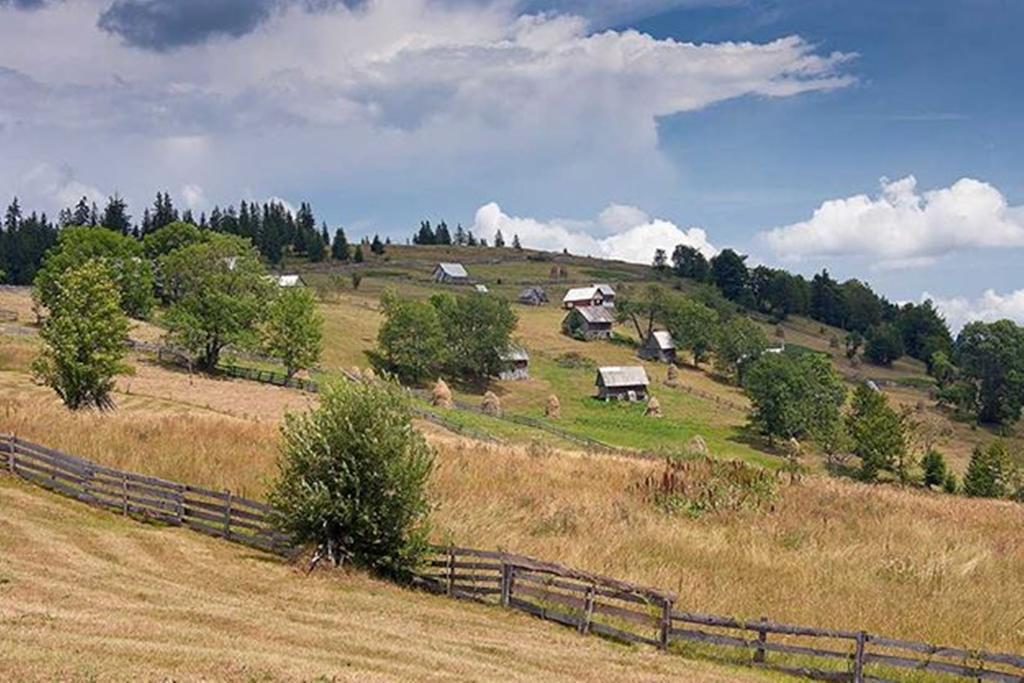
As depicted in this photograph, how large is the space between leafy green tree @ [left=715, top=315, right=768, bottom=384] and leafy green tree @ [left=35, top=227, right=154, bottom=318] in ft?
248

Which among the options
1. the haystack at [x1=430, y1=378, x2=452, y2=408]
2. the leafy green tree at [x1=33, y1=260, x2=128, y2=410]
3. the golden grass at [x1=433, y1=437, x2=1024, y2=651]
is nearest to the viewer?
the golden grass at [x1=433, y1=437, x2=1024, y2=651]

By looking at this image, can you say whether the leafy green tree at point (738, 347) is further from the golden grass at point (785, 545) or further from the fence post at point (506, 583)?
the fence post at point (506, 583)

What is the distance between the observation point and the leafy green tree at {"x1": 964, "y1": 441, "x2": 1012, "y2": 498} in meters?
73.5

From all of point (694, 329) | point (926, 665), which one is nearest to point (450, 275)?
point (694, 329)

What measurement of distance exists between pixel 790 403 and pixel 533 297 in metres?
77.6

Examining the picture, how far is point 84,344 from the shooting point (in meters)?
44.6

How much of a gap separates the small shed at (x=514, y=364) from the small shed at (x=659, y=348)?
28043 millimetres

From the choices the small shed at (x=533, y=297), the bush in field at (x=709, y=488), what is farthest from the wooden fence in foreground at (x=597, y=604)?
the small shed at (x=533, y=297)

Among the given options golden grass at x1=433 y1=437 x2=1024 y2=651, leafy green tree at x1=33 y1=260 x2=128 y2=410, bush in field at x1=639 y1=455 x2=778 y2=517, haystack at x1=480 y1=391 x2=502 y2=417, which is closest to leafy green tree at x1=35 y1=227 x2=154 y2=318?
haystack at x1=480 y1=391 x2=502 y2=417

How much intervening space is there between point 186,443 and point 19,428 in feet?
25.4

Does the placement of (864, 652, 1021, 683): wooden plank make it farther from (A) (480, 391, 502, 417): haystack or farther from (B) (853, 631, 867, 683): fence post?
(A) (480, 391, 502, 417): haystack

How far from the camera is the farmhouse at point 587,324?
138 metres

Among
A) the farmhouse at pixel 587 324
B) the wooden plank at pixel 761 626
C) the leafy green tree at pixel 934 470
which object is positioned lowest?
the leafy green tree at pixel 934 470

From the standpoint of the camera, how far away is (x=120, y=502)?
28281mm
